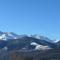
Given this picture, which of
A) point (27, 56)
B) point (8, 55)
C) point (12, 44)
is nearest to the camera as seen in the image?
point (27, 56)

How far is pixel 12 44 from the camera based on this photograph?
3450cm

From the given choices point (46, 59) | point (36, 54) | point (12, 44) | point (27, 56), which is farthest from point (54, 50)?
point (12, 44)

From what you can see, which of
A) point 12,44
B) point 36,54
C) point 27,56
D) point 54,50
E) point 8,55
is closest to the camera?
point 54,50

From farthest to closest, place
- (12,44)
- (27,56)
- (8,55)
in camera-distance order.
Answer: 1. (12,44)
2. (8,55)
3. (27,56)

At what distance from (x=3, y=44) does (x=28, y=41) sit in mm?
4326

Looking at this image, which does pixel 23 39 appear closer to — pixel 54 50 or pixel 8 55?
pixel 8 55

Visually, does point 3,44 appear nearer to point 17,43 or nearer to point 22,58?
point 17,43

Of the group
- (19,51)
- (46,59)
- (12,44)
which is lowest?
(46,59)

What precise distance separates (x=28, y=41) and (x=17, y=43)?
1908 mm

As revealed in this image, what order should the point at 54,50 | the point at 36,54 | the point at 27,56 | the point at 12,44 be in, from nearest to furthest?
the point at 54,50 → the point at 36,54 → the point at 27,56 → the point at 12,44

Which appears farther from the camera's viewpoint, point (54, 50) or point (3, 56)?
point (3, 56)

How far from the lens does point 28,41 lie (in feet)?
113

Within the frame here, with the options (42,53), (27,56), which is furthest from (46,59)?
(27,56)

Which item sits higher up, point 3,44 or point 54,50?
point 3,44
